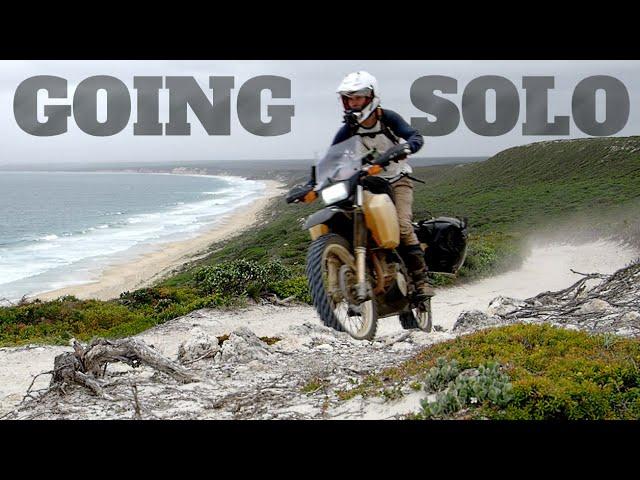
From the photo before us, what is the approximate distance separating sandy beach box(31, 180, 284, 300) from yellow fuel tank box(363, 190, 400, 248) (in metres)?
5.01

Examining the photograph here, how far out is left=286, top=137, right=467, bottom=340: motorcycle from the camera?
3809mm

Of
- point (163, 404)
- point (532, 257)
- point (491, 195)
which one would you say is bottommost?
point (163, 404)

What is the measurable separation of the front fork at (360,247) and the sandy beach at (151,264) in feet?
16.6

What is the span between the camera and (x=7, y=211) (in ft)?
30.4

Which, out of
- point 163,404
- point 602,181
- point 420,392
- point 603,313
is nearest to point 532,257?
point 603,313

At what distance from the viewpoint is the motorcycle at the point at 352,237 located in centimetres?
381

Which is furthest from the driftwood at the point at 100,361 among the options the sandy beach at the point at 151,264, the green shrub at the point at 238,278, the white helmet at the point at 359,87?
the white helmet at the point at 359,87

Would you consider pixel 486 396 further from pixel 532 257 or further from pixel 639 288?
pixel 639 288

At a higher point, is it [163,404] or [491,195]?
[491,195]

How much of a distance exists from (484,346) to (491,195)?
293 cm

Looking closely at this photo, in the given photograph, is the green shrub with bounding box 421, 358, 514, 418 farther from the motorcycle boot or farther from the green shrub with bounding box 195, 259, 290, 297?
the green shrub with bounding box 195, 259, 290, 297

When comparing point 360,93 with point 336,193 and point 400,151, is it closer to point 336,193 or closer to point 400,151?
point 400,151

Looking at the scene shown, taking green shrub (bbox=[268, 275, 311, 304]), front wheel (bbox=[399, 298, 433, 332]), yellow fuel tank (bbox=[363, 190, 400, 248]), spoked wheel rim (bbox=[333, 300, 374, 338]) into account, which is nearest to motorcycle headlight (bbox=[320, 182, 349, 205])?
yellow fuel tank (bbox=[363, 190, 400, 248])

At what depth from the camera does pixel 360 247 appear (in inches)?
154
